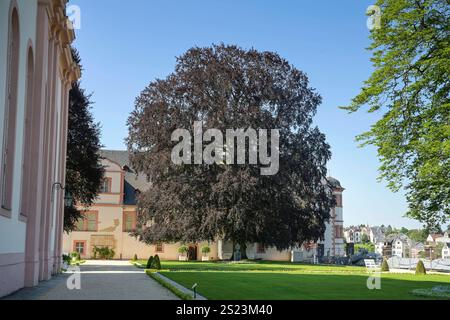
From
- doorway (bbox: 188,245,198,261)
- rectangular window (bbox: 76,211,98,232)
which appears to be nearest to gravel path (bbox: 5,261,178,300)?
rectangular window (bbox: 76,211,98,232)

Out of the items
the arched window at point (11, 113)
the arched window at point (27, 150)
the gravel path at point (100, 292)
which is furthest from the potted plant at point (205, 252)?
the arched window at point (11, 113)

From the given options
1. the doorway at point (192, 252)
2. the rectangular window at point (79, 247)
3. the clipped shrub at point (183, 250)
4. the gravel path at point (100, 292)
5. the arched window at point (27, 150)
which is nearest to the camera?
the gravel path at point (100, 292)

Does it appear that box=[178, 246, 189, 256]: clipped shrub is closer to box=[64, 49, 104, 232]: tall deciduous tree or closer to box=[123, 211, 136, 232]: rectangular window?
box=[123, 211, 136, 232]: rectangular window

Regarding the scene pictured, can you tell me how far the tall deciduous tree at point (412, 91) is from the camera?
1877 cm

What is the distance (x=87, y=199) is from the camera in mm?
37000

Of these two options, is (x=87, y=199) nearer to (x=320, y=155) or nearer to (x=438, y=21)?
(x=320, y=155)

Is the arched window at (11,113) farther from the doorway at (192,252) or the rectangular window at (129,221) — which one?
the doorway at (192,252)

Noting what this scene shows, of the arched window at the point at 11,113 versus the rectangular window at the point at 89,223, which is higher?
the arched window at the point at 11,113

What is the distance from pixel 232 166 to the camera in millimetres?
40688

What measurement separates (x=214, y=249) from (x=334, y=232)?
22987mm

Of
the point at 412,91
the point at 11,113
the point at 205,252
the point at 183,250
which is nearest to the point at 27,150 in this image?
the point at 11,113

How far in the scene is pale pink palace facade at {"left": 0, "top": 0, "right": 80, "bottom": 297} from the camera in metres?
14.7

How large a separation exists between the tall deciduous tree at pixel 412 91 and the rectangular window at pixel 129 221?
40245mm
